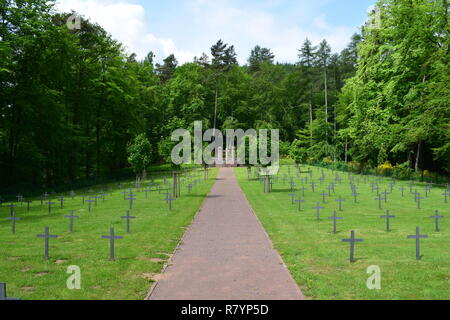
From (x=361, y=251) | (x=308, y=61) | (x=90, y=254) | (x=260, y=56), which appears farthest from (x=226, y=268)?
(x=260, y=56)

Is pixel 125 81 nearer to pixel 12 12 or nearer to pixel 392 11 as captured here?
pixel 12 12

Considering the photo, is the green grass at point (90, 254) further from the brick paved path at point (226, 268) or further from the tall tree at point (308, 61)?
the tall tree at point (308, 61)

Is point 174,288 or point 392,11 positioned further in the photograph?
point 392,11

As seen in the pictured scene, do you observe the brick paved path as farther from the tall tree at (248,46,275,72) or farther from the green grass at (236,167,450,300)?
the tall tree at (248,46,275,72)

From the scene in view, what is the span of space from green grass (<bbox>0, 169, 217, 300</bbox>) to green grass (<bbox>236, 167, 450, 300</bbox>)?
11.7ft

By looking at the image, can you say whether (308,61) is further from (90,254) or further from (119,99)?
(90,254)

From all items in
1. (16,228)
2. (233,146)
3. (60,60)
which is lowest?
(16,228)

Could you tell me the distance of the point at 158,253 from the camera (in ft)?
36.5

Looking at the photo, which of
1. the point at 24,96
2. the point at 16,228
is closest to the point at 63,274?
the point at 16,228

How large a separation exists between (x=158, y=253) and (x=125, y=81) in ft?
136

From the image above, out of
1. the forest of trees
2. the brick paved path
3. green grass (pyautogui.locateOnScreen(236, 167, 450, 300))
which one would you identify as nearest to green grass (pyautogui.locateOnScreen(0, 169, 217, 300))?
the brick paved path

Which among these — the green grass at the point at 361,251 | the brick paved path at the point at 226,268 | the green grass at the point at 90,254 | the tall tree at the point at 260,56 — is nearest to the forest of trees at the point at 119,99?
the green grass at the point at 90,254

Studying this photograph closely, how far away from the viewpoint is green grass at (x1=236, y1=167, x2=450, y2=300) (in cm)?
798

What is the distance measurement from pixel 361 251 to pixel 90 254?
778 cm
